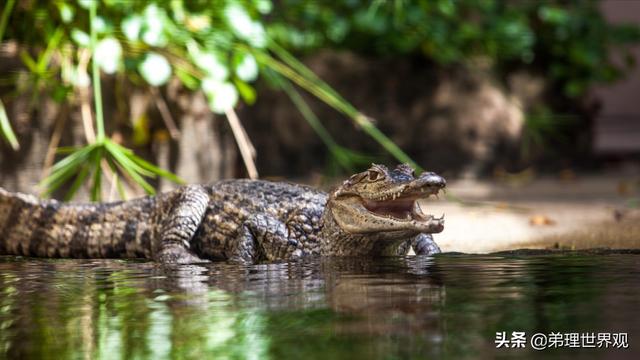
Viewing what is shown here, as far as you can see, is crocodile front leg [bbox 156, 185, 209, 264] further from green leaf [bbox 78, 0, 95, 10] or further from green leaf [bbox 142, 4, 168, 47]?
green leaf [bbox 78, 0, 95, 10]

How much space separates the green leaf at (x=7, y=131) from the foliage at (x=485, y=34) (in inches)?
97.7

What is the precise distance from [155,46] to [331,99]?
1.08 meters

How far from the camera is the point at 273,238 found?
16.3ft

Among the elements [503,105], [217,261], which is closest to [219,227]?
[217,261]

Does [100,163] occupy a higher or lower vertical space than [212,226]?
higher

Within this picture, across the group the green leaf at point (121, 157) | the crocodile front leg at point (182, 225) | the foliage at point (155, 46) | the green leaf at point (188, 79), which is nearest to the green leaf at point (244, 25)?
the foliage at point (155, 46)

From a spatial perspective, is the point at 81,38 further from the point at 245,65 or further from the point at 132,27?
the point at 245,65

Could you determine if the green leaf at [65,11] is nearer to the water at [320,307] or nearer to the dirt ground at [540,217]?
the water at [320,307]

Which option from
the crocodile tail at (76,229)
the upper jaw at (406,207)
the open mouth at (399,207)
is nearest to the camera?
the upper jaw at (406,207)

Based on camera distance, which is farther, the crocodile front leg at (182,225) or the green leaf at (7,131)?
the green leaf at (7,131)

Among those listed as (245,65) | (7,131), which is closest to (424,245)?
(245,65)

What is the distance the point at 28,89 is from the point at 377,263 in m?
2.95

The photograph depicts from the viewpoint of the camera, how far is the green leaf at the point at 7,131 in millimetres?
6072

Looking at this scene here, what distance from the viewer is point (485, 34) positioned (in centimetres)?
985
